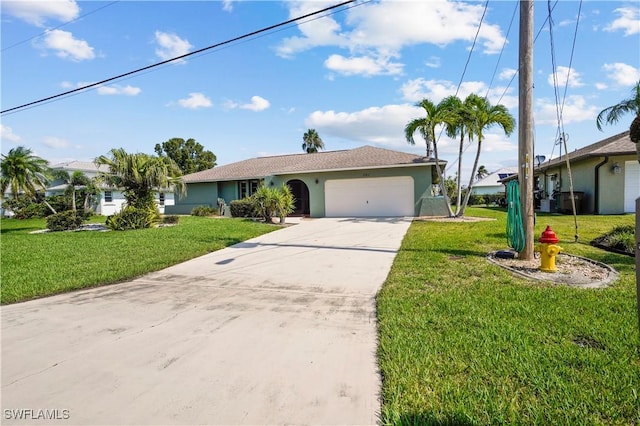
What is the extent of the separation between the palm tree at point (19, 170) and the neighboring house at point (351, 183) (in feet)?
26.8

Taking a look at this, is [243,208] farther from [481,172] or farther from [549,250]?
[481,172]

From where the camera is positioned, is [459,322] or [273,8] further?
[273,8]

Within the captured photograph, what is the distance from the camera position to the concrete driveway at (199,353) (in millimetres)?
2418

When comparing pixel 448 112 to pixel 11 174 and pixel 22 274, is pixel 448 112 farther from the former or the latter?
pixel 11 174

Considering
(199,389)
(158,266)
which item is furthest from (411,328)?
(158,266)

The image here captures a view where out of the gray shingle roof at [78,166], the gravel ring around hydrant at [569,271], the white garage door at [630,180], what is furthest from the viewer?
the gray shingle roof at [78,166]

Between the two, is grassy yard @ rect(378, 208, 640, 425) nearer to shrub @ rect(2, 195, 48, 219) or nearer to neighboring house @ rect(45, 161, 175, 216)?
neighboring house @ rect(45, 161, 175, 216)

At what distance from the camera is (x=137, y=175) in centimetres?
1503

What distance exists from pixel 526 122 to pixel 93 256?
1027cm

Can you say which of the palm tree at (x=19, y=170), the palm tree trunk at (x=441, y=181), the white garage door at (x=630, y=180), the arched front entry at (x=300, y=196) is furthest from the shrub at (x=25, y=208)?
the white garage door at (x=630, y=180)

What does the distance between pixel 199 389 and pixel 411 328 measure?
2.17 meters

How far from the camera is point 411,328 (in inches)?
143

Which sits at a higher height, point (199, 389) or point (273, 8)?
point (273, 8)

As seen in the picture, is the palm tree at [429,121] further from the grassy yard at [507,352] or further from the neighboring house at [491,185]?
the neighboring house at [491,185]
